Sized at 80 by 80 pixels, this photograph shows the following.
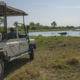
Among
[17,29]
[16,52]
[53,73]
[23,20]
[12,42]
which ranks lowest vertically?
[53,73]

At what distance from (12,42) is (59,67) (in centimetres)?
222

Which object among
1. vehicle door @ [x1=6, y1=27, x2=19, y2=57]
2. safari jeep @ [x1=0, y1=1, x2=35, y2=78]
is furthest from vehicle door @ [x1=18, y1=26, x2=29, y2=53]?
vehicle door @ [x1=6, y1=27, x2=19, y2=57]

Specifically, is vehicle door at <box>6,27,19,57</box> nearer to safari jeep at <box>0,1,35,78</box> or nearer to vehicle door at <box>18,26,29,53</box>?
safari jeep at <box>0,1,35,78</box>

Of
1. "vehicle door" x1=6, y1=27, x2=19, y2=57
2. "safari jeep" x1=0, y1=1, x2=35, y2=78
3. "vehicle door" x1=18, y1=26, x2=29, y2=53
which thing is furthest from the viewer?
"vehicle door" x1=18, y1=26, x2=29, y2=53

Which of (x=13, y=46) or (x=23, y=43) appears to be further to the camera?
(x=23, y=43)

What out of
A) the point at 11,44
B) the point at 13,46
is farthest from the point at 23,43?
the point at 11,44

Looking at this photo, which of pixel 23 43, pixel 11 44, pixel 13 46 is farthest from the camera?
pixel 23 43

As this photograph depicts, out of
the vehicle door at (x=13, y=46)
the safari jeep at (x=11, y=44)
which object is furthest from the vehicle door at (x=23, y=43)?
the vehicle door at (x=13, y=46)

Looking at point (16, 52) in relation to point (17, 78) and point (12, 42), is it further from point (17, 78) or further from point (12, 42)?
point (17, 78)

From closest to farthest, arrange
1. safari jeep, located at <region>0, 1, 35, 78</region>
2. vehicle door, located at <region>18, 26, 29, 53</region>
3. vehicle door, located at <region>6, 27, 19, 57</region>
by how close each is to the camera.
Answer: safari jeep, located at <region>0, 1, 35, 78</region>, vehicle door, located at <region>6, 27, 19, 57</region>, vehicle door, located at <region>18, 26, 29, 53</region>

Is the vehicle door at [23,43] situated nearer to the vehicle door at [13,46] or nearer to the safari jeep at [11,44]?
the safari jeep at [11,44]

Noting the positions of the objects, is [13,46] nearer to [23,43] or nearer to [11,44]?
[11,44]

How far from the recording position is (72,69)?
19.3 feet

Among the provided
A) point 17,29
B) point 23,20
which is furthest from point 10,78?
point 23,20
